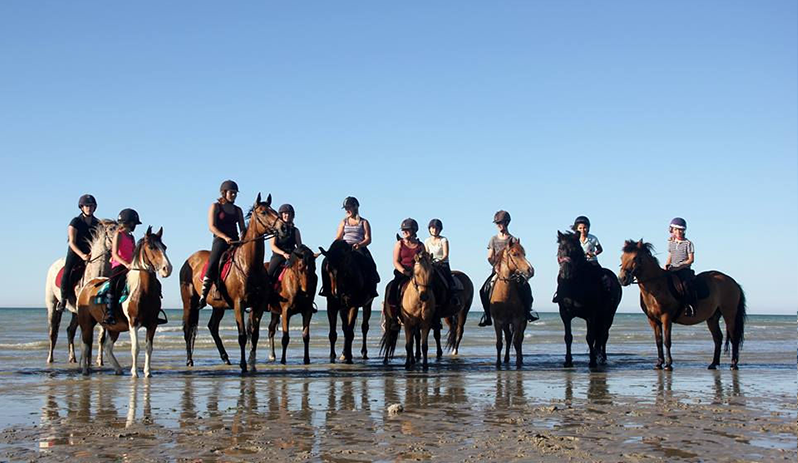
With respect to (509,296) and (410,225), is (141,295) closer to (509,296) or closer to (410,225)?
(410,225)

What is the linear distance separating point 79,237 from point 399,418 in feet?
26.9

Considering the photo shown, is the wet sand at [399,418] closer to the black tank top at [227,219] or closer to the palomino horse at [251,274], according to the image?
the palomino horse at [251,274]

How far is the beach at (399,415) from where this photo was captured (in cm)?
627

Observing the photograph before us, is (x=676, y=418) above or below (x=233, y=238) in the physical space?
below

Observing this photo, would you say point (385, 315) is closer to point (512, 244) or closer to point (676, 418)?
point (512, 244)

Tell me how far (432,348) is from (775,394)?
36.0ft

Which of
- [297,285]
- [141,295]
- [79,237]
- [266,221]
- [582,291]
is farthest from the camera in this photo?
[297,285]

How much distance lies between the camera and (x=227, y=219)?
13.2 metres

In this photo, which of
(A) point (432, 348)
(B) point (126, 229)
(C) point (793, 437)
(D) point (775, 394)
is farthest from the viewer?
(A) point (432, 348)

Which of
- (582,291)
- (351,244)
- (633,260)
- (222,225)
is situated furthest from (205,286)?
(633,260)

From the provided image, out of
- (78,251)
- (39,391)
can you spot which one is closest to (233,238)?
(78,251)

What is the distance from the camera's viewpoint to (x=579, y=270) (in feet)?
46.6

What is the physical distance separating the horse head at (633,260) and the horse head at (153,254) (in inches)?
296

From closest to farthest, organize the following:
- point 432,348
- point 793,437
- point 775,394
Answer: point 793,437 < point 775,394 < point 432,348
